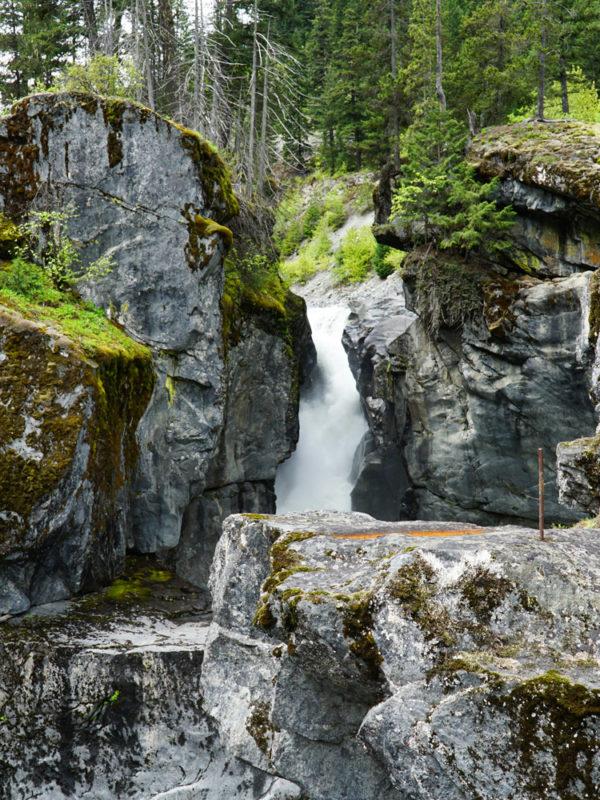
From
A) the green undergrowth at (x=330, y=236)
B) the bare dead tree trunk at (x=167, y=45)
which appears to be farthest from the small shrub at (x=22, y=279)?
the green undergrowth at (x=330, y=236)

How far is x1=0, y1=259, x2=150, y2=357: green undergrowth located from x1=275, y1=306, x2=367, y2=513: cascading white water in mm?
10225

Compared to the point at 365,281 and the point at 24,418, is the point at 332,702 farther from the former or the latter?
the point at 365,281

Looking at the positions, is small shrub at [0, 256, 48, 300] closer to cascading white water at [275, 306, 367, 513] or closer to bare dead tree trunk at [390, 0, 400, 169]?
cascading white water at [275, 306, 367, 513]

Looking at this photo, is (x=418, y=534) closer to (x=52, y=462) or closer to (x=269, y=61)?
(x=52, y=462)

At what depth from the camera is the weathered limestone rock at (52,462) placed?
1043 centimetres

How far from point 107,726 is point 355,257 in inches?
1050

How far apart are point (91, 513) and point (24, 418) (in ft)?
6.87

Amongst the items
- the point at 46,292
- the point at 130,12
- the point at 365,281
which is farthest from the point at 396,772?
the point at 365,281

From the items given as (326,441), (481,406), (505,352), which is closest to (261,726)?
(505,352)

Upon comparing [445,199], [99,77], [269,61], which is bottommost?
[445,199]

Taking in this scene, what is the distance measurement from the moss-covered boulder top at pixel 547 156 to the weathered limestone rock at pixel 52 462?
1162 cm

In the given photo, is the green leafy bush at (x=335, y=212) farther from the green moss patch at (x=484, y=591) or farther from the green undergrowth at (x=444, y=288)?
the green moss patch at (x=484, y=591)

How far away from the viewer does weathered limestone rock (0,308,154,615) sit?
34.2 feet

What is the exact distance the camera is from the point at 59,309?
12.9 meters
